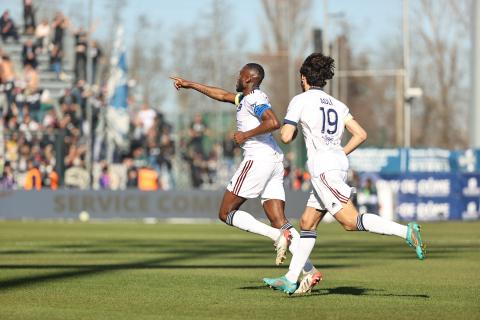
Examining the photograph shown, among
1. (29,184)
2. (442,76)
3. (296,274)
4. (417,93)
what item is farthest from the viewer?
(442,76)

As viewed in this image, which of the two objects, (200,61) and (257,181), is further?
(200,61)

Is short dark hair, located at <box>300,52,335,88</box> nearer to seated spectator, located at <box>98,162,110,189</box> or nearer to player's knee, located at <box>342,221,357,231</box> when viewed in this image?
player's knee, located at <box>342,221,357,231</box>

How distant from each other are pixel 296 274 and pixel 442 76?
71.8m

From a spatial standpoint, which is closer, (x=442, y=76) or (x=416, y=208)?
(x=416, y=208)

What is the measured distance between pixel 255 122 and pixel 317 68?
1634mm

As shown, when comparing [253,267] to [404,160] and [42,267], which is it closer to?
[42,267]

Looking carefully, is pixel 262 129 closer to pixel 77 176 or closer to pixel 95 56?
pixel 77 176

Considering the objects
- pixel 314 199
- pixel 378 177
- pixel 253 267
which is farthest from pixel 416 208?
pixel 314 199

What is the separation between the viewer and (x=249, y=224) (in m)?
12.8

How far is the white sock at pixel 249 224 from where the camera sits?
12.5 metres

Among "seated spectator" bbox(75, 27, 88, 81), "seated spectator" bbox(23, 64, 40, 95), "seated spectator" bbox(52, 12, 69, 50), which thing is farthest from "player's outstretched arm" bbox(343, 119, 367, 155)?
"seated spectator" bbox(75, 27, 88, 81)

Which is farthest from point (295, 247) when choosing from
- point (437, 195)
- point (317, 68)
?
point (437, 195)

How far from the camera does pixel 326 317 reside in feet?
32.3

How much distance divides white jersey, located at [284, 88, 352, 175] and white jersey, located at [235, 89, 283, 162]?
87 cm
